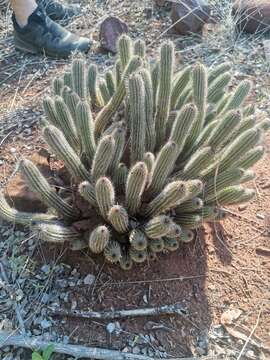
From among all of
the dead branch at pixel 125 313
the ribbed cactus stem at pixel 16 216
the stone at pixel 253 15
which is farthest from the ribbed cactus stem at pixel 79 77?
the stone at pixel 253 15

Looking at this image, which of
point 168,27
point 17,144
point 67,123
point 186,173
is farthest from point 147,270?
point 168,27

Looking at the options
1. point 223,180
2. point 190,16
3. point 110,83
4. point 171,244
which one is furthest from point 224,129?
→ point 190,16

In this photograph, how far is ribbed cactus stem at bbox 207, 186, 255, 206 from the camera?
2271mm

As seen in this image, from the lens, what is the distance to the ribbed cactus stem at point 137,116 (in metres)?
2.21

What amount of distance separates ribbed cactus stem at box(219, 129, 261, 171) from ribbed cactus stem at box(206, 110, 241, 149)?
52 millimetres

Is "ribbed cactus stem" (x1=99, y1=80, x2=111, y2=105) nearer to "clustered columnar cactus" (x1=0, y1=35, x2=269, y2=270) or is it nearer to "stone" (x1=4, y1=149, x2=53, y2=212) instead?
"clustered columnar cactus" (x1=0, y1=35, x2=269, y2=270)

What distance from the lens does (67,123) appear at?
94.7 inches

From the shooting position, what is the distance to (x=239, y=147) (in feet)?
7.43

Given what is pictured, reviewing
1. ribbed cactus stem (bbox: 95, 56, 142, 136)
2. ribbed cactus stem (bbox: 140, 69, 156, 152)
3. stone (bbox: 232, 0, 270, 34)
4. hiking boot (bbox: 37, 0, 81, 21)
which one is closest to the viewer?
ribbed cactus stem (bbox: 140, 69, 156, 152)

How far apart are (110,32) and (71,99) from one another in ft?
5.83

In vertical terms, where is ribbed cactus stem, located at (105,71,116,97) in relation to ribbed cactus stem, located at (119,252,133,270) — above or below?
above

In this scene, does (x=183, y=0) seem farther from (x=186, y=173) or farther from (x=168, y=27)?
(x=186, y=173)

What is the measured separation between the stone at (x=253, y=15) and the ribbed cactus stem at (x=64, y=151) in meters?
2.46

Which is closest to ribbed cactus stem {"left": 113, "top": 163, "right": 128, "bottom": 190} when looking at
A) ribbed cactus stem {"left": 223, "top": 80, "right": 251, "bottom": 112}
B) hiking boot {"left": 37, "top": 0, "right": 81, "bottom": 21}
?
ribbed cactus stem {"left": 223, "top": 80, "right": 251, "bottom": 112}
